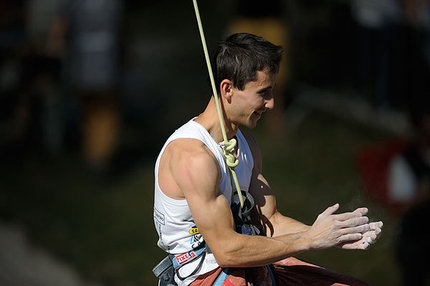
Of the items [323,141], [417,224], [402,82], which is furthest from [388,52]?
[417,224]

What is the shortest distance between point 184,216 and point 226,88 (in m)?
0.55

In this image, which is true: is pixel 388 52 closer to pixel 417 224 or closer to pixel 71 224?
pixel 417 224

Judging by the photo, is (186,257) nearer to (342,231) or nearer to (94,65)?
(342,231)

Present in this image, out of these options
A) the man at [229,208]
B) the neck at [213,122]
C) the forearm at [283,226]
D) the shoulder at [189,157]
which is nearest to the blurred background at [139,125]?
the forearm at [283,226]

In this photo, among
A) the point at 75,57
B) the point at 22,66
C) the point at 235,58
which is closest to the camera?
the point at 235,58

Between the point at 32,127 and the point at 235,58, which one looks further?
the point at 32,127

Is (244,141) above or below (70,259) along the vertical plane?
above

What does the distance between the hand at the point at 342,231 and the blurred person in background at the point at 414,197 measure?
3.74 metres

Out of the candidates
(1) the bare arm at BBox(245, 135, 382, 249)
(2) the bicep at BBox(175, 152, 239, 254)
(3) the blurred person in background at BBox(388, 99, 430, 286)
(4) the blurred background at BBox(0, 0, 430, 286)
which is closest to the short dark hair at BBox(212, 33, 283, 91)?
(2) the bicep at BBox(175, 152, 239, 254)

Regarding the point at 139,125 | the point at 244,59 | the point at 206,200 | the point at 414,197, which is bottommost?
the point at 414,197

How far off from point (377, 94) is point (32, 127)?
4.09 m

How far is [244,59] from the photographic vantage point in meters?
3.91

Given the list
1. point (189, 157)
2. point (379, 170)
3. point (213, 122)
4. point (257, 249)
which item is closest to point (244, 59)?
point (213, 122)

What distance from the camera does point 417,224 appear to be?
24.8ft
